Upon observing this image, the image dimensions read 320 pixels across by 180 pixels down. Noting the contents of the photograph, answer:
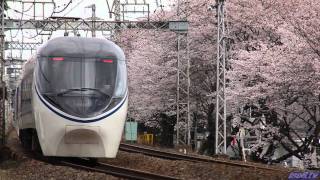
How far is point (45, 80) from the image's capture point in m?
13.8

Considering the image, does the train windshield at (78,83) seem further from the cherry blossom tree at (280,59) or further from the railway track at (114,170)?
the cherry blossom tree at (280,59)

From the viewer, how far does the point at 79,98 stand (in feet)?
43.9

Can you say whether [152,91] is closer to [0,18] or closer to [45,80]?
[0,18]

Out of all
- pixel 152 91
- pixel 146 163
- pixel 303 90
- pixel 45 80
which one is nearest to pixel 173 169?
pixel 146 163

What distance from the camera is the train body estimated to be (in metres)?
13.2

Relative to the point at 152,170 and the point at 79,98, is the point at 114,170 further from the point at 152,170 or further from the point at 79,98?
the point at 79,98

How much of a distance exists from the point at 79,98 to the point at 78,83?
42 centimetres

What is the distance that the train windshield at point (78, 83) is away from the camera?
1334 cm

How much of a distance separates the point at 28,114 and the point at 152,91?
64.3 feet

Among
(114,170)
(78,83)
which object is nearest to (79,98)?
(78,83)

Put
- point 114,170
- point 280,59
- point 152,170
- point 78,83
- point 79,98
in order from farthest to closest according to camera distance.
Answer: point 280,59, point 152,170, point 114,170, point 78,83, point 79,98

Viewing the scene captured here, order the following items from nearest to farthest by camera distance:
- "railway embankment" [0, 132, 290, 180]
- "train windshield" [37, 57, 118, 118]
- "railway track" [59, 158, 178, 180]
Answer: "railway track" [59, 158, 178, 180] < "railway embankment" [0, 132, 290, 180] < "train windshield" [37, 57, 118, 118]

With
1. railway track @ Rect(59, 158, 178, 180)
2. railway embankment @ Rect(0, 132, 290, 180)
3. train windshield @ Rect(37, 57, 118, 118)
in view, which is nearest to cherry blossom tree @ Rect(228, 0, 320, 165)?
railway embankment @ Rect(0, 132, 290, 180)

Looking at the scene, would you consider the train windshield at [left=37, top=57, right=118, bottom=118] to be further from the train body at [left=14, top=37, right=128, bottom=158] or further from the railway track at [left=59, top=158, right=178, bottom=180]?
the railway track at [left=59, top=158, right=178, bottom=180]
